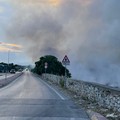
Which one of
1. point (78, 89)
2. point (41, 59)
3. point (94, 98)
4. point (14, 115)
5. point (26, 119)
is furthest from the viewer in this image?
point (41, 59)

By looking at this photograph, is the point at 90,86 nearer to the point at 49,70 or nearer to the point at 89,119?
the point at 89,119

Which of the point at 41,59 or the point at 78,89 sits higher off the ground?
the point at 41,59

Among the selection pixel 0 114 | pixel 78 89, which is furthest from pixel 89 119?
pixel 78 89

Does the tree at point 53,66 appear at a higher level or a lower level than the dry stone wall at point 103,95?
higher

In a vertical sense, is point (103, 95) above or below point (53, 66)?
below

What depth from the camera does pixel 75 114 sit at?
15367 millimetres

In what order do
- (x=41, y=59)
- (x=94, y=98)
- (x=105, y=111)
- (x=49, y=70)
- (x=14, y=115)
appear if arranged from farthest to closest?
(x=41, y=59)
(x=49, y=70)
(x=94, y=98)
(x=105, y=111)
(x=14, y=115)

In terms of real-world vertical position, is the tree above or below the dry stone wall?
above

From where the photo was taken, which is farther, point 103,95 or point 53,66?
point 53,66

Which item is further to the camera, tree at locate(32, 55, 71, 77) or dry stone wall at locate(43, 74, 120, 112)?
tree at locate(32, 55, 71, 77)

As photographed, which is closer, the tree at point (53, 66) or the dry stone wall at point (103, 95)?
the dry stone wall at point (103, 95)

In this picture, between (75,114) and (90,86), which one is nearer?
(75,114)

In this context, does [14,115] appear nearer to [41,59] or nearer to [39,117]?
[39,117]

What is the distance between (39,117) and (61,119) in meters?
0.88
